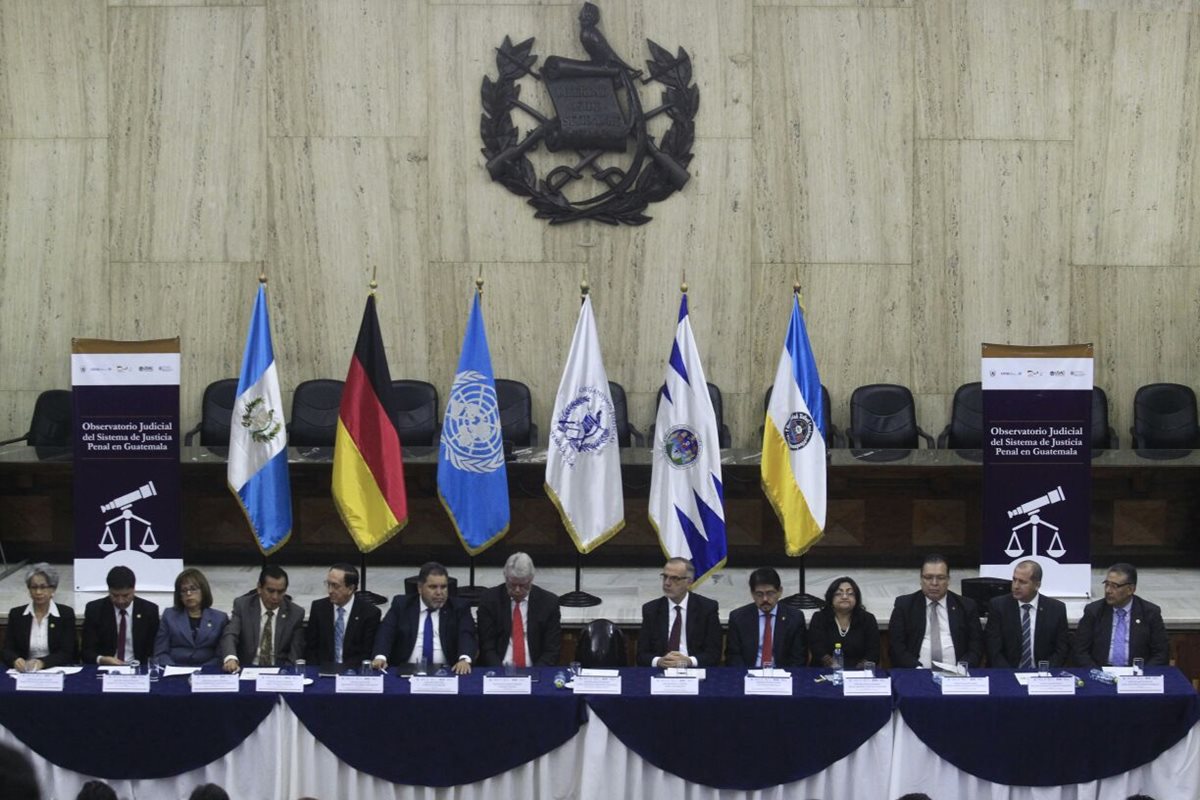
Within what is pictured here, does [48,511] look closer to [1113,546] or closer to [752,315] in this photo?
[752,315]

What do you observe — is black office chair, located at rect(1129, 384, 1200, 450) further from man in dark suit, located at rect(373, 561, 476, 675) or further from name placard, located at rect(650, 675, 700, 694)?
man in dark suit, located at rect(373, 561, 476, 675)

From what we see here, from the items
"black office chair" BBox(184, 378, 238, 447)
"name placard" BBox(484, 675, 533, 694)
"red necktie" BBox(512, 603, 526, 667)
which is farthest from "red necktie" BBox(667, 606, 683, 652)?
"black office chair" BBox(184, 378, 238, 447)

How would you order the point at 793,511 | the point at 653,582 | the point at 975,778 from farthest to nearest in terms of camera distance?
the point at 653,582 → the point at 793,511 → the point at 975,778

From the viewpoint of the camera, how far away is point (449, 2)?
11430 millimetres

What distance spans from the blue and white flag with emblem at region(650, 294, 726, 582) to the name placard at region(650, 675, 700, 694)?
178 cm

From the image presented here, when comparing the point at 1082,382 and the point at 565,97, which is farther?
the point at 565,97

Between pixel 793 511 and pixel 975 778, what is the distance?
7.50ft

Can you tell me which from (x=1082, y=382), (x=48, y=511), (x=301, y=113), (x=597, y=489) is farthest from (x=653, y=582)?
(x=301, y=113)

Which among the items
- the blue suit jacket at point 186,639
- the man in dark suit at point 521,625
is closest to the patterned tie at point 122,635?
the blue suit jacket at point 186,639

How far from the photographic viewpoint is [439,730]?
21.2 feet

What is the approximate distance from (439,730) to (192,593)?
5.18 feet

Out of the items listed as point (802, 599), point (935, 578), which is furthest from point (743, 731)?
point (802, 599)

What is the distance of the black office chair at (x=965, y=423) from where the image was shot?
11.1 metres

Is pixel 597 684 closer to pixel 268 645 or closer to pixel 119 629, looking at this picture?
pixel 268 645
